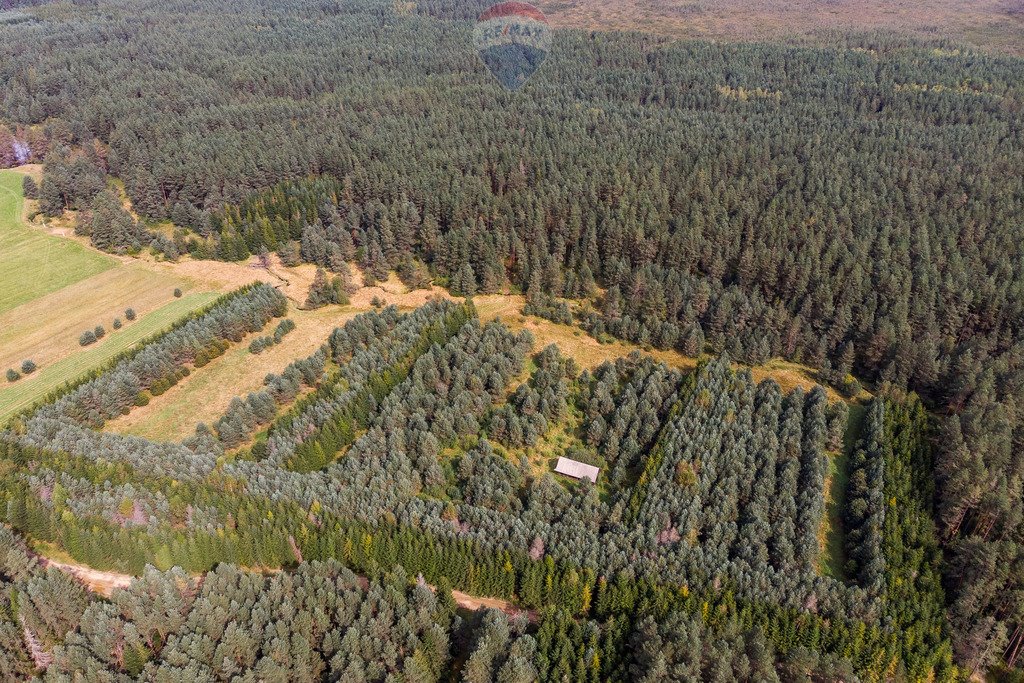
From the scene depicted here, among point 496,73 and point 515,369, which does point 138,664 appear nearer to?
point 515,369

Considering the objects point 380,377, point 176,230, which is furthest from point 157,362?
point 176,230

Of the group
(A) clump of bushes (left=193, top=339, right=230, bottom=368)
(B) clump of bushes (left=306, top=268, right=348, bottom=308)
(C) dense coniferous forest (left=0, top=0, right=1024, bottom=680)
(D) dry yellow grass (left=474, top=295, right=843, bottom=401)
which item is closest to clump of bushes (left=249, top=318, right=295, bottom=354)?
(C) dense coniferous forest (left=0, top=0, right=1024, bottom=680)

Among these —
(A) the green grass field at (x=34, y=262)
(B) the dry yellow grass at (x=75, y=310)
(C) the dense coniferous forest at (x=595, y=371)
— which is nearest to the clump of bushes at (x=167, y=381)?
(C) the dense coniferous forest at (x=595, y=371)

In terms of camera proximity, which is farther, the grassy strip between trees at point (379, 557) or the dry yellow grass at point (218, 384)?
the dry yellow grass at point (218, 384)

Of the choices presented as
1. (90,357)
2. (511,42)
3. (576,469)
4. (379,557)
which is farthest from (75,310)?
(511,42)

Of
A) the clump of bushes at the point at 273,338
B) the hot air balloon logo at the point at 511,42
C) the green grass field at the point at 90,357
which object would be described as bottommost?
the clump of bushes at the point at 273,338

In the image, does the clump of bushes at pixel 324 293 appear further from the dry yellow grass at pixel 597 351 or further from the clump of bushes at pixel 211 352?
the dry yellow grass at pixel 597 351

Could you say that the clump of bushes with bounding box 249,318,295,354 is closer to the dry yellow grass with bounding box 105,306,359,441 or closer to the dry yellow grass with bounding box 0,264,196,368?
the dry yellow grass with bounding box 105,306,359,441

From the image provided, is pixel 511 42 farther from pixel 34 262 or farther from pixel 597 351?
pixel 34 262
